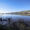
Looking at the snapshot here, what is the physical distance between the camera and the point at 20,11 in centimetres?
118

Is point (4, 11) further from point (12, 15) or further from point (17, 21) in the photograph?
point (17, 21)

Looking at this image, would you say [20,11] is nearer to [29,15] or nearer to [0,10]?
[29,15]

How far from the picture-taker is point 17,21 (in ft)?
4.35

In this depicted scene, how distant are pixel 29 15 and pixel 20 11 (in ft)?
1.01

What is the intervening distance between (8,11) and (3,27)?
0.61m

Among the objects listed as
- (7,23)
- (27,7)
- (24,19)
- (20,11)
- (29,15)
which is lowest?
A: (7,23)

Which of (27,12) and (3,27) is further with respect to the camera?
(3,27)

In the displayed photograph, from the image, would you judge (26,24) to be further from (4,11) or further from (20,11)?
(4,11)

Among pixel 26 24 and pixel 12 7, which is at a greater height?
pixel 12 7

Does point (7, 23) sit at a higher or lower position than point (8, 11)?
lower

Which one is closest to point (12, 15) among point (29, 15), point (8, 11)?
point (8, 11)

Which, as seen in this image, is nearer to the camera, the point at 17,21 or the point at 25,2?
the point at 25,2

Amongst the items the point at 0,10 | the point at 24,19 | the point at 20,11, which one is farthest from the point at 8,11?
the point at 24,19

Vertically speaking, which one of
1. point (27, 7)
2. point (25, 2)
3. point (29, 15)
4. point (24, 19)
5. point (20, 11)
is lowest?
point (24, 19)
